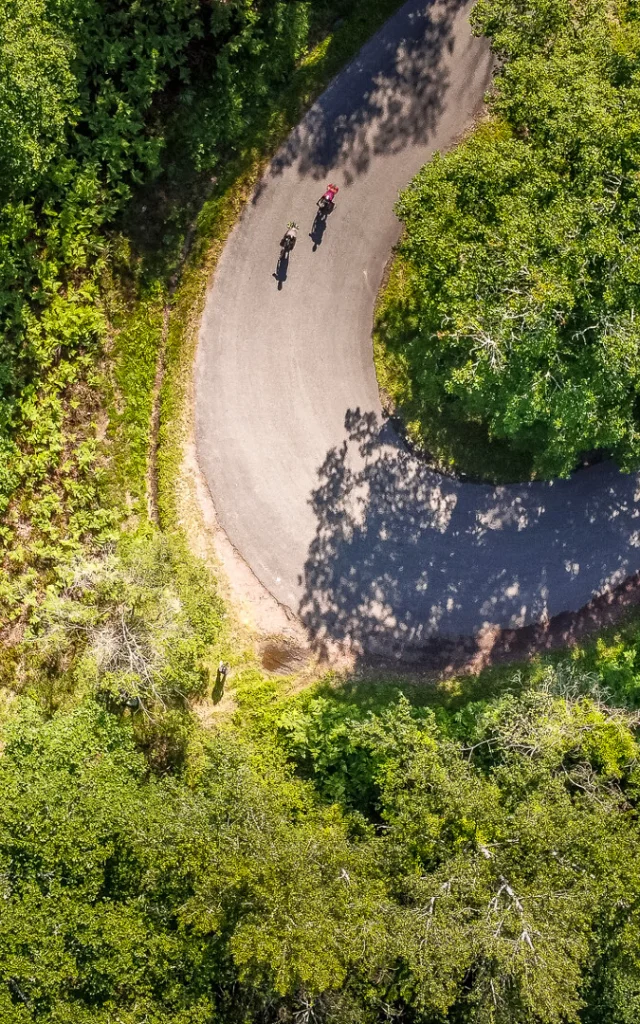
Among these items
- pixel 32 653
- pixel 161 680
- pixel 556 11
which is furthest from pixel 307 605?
pixel 556 11

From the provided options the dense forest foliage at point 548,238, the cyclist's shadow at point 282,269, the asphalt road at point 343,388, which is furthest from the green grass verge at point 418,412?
the dense forest foliage at point 548,238

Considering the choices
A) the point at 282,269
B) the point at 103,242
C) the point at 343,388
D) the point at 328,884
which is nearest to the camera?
the point at 328,884

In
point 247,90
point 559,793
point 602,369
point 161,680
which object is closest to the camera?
point 602,369

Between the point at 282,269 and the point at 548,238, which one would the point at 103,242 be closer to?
the point at 282,269

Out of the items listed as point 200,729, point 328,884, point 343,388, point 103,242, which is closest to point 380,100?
point 343,388

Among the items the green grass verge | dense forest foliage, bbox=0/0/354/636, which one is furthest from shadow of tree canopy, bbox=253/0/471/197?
the green grass verge

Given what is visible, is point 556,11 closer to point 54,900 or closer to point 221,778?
point 221,778
